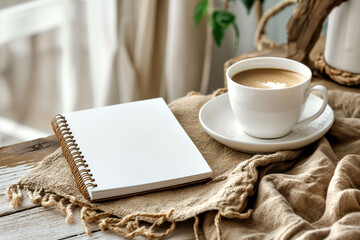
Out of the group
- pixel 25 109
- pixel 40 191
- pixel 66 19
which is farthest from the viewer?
pixel 25 109

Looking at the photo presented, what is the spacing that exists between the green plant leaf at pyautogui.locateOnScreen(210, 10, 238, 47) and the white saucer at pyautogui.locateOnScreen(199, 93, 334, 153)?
30.7 inches

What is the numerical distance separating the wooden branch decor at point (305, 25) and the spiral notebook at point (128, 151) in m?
0.35

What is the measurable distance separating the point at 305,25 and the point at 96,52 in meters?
0.94

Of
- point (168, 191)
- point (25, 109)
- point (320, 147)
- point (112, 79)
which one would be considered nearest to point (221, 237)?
point (168, 191)

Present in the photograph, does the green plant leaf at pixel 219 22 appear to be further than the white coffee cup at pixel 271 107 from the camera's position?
Yes

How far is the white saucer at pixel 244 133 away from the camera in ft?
2.47

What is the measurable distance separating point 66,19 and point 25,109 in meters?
0.38

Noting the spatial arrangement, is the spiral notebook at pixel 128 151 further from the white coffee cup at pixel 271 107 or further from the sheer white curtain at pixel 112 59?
the sheer white curtain at pixel 112 59

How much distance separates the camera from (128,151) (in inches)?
29.8

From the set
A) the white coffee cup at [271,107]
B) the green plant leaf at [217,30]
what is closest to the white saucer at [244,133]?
the white coffee cup at [271,107]

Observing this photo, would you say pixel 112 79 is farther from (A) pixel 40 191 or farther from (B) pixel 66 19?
(A) pixel 40 191

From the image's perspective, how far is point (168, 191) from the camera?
2.30 feet

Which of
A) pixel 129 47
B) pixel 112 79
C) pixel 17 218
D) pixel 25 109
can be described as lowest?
pixel 25 109

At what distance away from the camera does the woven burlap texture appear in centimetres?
64
